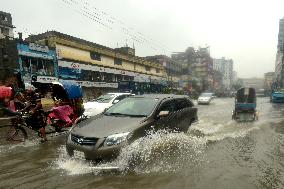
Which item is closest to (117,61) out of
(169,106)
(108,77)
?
(108,77)

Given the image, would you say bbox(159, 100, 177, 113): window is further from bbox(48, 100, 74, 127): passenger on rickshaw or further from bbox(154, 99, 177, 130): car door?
bbox(48, 100, 74, 127): passenger on rickshaw

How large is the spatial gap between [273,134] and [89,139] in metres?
8.80

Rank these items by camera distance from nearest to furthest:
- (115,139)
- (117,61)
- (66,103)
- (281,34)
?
(115,139) → (66,103) → (117,61) → (281,34)

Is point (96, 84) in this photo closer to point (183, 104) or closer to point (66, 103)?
point (66, 103)

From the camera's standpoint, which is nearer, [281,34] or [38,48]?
[38,48]

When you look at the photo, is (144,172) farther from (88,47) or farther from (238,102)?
(88,47)

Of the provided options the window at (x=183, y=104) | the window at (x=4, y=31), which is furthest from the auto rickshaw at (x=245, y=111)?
the window at (x=4, y=31)

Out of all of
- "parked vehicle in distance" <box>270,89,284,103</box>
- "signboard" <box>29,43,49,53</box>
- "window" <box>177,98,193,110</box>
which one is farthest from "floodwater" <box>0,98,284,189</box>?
"parked vehicle in distance" <box>270,89,284,103</box>

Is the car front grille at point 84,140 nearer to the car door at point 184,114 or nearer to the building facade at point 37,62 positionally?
the car door at point 184,114

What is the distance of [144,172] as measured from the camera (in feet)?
21.0

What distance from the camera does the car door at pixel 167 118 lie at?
25.5ft

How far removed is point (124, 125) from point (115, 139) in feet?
1.87

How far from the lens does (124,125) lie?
22.3 ft

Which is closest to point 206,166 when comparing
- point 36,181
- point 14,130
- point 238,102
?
point 36,181
